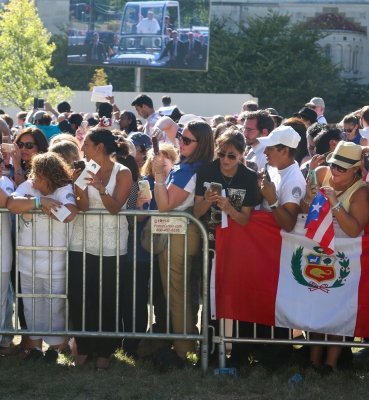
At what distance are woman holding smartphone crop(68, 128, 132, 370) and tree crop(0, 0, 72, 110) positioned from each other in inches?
1033

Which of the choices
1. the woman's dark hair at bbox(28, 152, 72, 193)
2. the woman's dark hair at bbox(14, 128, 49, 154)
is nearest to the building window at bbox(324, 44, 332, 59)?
the woman's dark hair at bbox(14, 128, 49, 154)

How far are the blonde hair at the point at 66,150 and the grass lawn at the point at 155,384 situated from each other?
1851 mm

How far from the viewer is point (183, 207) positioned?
621cm

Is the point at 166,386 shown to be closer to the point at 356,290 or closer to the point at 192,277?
the point at 192,277

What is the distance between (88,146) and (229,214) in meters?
1.39

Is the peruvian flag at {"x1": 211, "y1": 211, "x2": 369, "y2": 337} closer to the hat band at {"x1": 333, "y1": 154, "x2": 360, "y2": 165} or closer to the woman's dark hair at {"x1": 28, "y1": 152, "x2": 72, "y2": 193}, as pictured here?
the hat band at {"x1": 333, "y1": 154, "x2": 360, "y2": 165}

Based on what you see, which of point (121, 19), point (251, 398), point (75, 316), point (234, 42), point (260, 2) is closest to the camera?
point (251, 398)

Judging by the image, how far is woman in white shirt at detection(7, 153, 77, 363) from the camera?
611cm

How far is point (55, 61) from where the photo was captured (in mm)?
57656

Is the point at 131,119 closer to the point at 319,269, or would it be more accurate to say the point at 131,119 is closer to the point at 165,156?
the point at 165,156

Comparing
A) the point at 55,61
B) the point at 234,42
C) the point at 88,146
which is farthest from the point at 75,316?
the point at 55,61

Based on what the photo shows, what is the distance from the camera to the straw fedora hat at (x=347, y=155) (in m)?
5.75

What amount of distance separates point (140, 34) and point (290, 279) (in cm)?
3397

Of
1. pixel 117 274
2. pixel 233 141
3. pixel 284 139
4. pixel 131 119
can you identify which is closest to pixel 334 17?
pixel 131 119
